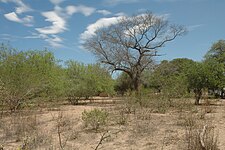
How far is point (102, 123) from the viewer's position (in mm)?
9961

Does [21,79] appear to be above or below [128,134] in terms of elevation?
above

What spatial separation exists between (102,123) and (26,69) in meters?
7.19

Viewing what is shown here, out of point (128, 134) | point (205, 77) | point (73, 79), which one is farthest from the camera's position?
point (73, 79)

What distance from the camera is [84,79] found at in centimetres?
2616

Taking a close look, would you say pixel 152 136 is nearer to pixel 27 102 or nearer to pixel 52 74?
pixel 27 102

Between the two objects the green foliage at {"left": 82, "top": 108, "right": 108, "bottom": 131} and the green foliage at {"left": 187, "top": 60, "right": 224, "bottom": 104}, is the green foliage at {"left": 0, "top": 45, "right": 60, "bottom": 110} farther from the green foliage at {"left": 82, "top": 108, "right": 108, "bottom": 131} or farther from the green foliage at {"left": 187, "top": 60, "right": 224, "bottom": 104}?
the green foliage at {"left": 187, "top": 60, "right": 224, "bottom": 104}

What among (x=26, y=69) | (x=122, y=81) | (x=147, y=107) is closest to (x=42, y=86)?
(x=26, y=69)

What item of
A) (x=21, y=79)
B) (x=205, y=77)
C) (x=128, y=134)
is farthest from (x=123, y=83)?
(x=128, y=134)

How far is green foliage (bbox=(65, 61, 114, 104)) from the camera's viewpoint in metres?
24.6

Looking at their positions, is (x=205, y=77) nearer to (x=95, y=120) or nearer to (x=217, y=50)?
(x=95, y=120)

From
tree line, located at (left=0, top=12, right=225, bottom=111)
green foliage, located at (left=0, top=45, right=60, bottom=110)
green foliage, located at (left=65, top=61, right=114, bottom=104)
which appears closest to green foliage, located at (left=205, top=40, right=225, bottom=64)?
tree line, located at (left=0, top=12, right=225, bottom=111)

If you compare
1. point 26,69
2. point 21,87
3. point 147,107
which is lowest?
point 147,107

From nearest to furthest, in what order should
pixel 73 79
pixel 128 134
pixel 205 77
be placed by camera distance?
pixel 128 134
pixel 205 77
pixel 73 79

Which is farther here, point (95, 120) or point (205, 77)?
point (205, 77)
